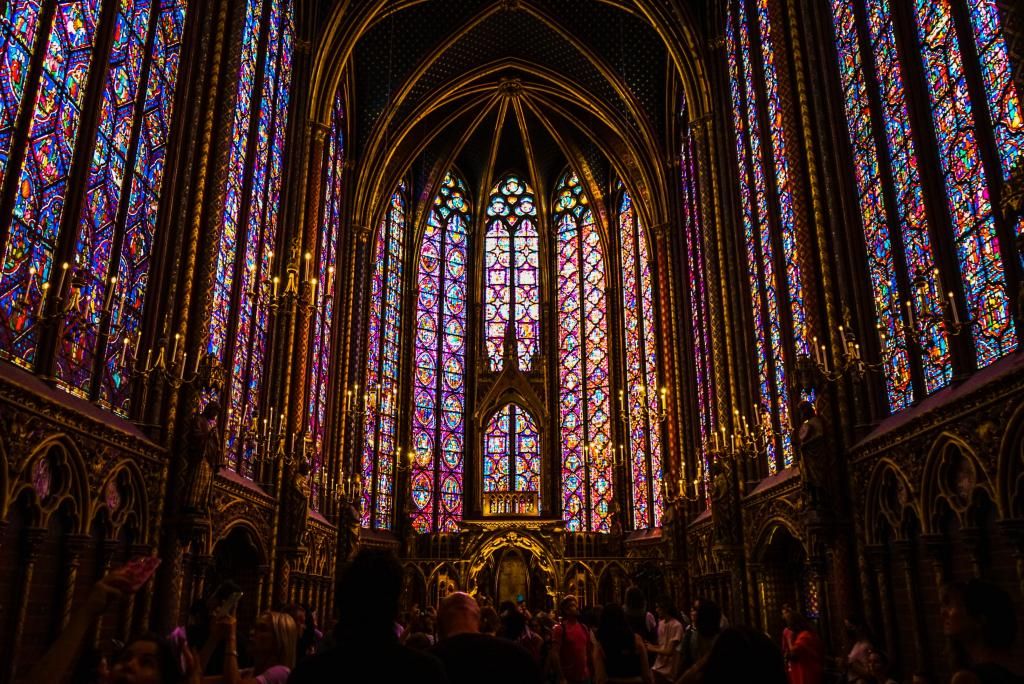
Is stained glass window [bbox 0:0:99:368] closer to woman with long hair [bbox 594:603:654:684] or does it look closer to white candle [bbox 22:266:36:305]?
white candle [bbox 22:266:36:305]

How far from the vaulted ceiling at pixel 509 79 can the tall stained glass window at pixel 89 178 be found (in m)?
13.0

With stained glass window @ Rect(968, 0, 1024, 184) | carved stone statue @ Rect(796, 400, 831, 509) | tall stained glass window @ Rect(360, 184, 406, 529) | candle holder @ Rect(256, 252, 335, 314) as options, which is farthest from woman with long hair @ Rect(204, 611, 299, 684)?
tall stained glass window @ Rect(360, 184, 406, 529)

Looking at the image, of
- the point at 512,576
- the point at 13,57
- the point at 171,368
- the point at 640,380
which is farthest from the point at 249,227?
the point at 640,380

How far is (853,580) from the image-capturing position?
42.8 ft

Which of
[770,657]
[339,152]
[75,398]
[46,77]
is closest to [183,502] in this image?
[75,398]

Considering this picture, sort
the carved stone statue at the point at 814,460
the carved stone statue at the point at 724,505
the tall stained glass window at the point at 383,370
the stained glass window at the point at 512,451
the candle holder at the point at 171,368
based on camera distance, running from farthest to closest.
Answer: the stained glass window at the point at 512,451 < the tall stained glass window at the point at 383,370 < the carved stone statue at the point at 724,505 < the carved stone statue at the point at 814,460 < the candle holder at the point at 171,368

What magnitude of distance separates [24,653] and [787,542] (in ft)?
47.3

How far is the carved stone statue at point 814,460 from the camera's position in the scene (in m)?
13.5

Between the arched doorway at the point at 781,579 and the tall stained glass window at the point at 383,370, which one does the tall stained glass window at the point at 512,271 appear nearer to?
the tall stained glass window at the point at 383,370

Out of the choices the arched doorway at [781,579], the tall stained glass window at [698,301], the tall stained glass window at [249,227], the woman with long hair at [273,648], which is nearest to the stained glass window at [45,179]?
the tall stained glass window at [249,227]

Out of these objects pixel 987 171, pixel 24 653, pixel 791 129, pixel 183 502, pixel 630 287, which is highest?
pixel 630 287

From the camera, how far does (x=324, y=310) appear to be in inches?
997

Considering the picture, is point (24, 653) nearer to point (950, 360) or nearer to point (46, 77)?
point (46, 77)

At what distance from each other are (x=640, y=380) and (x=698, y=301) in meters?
7.21
